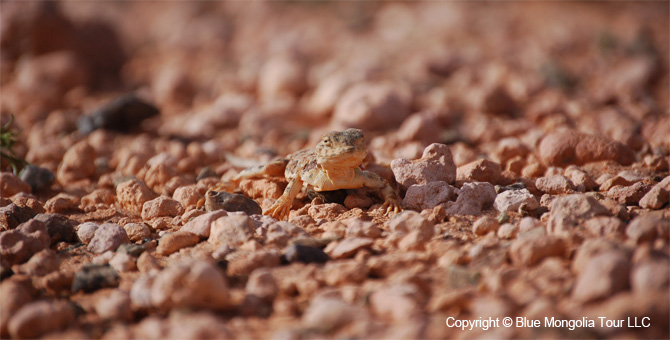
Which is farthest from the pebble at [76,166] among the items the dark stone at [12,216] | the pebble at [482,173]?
the pebble at [482,173]

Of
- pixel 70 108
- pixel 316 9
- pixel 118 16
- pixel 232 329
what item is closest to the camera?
pixel 232 329

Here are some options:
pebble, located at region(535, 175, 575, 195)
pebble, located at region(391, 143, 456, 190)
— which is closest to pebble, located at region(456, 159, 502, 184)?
pebble, located at region(391, 143, 456, 190)

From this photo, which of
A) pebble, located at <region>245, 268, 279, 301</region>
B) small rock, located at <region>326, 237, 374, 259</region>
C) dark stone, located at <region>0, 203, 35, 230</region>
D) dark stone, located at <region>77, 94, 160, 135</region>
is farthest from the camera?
dark stone, located at <region>77, 94, 160, 135</region>

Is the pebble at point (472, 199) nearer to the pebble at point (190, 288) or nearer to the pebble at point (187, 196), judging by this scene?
the pebble at point (190, 288)

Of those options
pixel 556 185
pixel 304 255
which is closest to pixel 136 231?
pixel 304 255

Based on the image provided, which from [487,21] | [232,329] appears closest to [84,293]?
[232,329]

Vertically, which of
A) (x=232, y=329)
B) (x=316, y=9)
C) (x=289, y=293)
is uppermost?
(x=316, y=9)

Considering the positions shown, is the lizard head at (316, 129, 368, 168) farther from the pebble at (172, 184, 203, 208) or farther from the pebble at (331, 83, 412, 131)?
the pebble at (331, 83, 412, 131)

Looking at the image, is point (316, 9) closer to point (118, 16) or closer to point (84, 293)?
point (118, 16)
